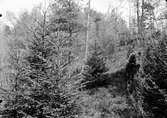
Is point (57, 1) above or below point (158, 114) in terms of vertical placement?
above

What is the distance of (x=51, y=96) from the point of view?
614 cm

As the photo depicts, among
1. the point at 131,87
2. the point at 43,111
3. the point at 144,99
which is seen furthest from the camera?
the point at 131,87

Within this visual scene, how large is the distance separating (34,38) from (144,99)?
5.52 m

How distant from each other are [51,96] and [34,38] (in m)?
2.60

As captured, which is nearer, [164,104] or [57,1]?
[164,104]

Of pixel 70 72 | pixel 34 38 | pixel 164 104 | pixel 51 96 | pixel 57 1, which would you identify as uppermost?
pixel 57 1

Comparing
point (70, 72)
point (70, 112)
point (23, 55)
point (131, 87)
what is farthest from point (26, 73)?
point (131, 87)

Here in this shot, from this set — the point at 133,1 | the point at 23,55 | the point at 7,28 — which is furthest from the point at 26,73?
the point at 7,28

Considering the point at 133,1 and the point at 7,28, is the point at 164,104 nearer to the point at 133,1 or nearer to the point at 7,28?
the point at 133,1

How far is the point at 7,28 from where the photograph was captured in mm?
39438

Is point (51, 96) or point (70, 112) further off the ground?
point (51, 96)

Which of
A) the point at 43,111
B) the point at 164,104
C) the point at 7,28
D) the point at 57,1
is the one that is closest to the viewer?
the point at 43,111

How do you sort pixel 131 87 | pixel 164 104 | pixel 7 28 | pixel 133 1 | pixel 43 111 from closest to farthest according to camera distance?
pixel 43 111
pixel 164 104
pixel 131 87
pixel 133 1
pixel 7 28

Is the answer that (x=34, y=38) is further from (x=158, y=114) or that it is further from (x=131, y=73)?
(x=131, y=73)
